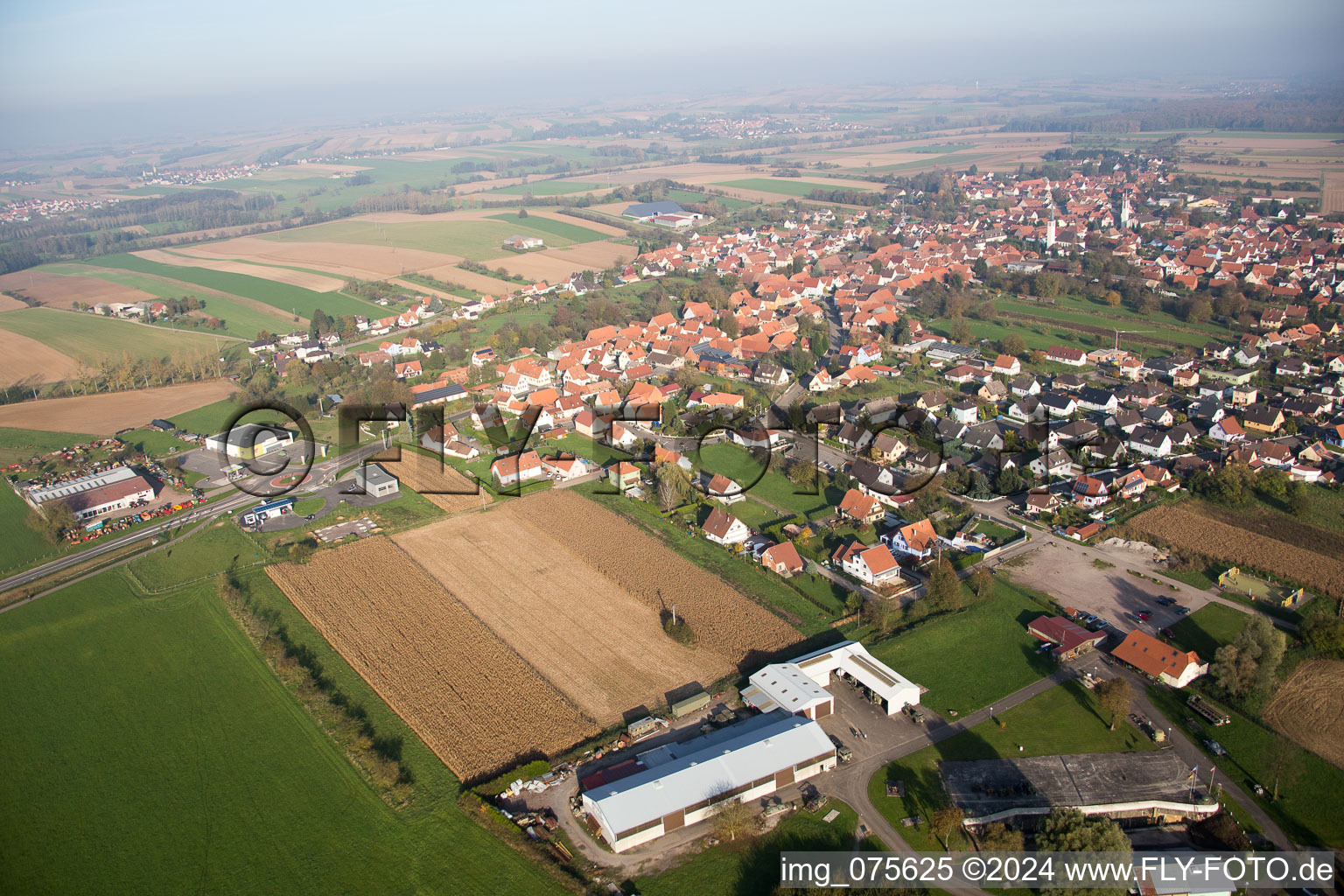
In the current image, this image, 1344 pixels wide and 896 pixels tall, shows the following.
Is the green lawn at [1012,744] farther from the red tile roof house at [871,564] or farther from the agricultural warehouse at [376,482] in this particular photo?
the agricultural warehouse at [376,482]

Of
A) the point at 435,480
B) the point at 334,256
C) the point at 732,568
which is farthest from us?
the point at 334,256

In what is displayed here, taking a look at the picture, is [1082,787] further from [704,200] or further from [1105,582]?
[704,200]

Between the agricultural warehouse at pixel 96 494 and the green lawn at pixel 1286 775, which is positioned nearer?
the green lawn at pixel 1286 775

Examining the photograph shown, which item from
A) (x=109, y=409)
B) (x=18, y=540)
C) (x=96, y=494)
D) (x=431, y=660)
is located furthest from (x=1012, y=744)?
(x=109, y=409)

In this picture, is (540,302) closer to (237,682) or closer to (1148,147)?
(237,682)

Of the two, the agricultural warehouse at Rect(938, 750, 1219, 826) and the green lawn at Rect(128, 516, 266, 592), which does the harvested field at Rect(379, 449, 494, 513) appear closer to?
the green lawn at Rect(128, 516, 266, 592)

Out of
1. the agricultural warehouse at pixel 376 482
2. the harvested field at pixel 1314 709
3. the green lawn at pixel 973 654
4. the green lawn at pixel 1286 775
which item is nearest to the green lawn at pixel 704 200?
the agricultural warehouse at pixel 376 482
